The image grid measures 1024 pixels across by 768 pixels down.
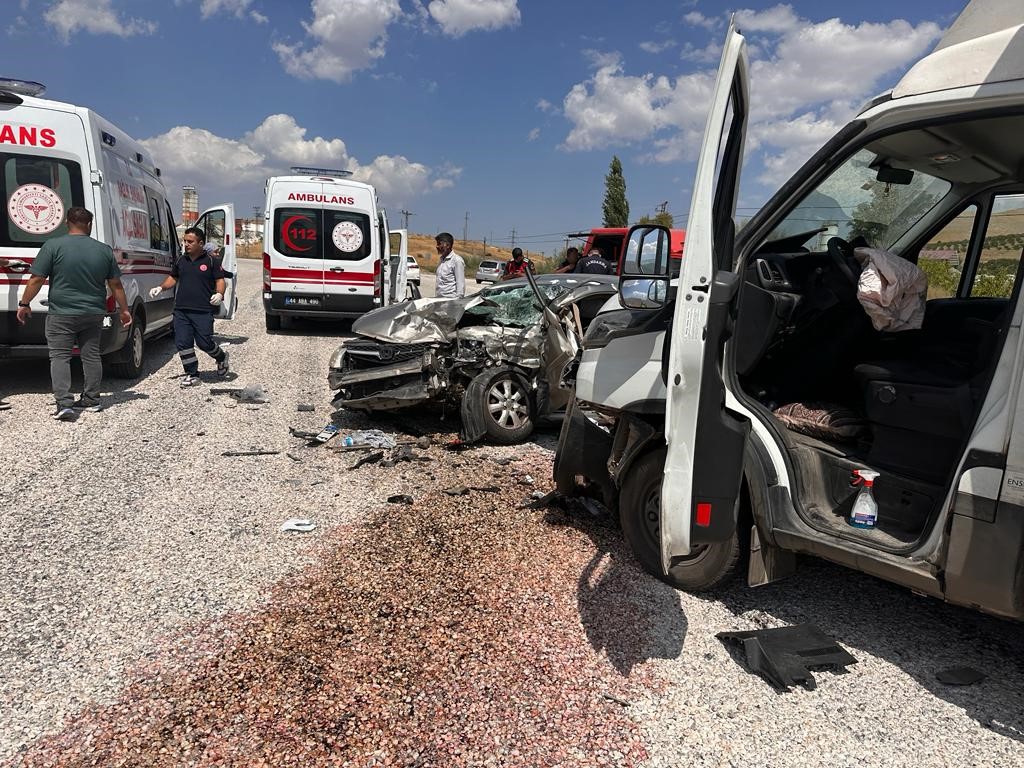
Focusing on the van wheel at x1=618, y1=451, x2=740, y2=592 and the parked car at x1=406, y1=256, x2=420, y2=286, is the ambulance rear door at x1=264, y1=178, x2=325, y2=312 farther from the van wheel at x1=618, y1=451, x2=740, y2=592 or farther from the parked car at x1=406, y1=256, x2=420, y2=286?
the van wheel at x1=618, y1=451, x2=740, y2=592

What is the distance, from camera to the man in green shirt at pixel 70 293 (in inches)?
242

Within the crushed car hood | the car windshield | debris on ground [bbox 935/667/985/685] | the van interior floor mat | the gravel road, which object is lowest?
the gravel road

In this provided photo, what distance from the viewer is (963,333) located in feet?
11.6

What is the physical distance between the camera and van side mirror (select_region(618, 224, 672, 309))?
3.19 metres

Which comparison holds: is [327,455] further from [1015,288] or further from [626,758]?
[1015,288]

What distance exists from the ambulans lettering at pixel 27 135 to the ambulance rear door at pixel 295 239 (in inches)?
206

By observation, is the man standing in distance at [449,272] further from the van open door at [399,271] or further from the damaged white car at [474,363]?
the van open door at [399,271]

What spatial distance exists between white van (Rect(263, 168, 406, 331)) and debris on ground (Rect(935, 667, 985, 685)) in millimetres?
10790

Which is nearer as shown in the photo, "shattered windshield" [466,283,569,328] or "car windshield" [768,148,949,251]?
"car windshield" [768,148,949,251]

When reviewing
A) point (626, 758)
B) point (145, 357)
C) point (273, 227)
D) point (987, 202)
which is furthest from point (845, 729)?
point (273, 227)

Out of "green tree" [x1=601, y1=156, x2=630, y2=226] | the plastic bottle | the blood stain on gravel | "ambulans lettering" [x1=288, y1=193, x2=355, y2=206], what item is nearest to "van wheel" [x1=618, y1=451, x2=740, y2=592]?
the blood stain on gravel

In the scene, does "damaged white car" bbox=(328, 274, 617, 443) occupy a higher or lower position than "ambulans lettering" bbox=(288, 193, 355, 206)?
lower

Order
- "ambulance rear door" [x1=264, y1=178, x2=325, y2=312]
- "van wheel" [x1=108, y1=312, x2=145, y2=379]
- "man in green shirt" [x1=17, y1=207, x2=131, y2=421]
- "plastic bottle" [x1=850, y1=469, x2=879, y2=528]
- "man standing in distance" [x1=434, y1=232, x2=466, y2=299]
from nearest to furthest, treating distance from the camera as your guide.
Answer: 1. "plastic bottle" [x1=850, y1=469, x2=879, y2=528]
2. "man in green shirt" [x1=17, y1=207, x2=131, y2=421]
3. "van wheel" [x1=108, y1=312, x2=145, y2=379]
4. "man standing in distance" [x1=434, y1=232, x2=466, y2=299]
5. "ambulance rear door" [x1=264, y1=178, x2=325, y2=312]

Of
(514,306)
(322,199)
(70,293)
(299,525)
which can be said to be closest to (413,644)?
(299,525)
